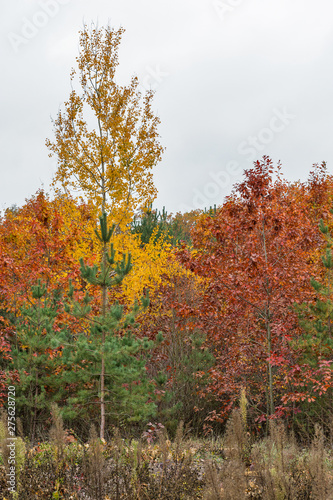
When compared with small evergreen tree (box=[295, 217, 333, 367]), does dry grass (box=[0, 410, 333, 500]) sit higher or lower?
lower

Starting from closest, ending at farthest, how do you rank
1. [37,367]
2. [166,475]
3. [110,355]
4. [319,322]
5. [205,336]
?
1. [166,475]
2. [110,355]
3. [319,322]
4. [37,367]
5. [205,336]

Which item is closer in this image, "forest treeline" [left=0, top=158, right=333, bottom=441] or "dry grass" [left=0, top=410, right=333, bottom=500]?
"dry grass" [left=0, top=410, right=333, bottom=500]

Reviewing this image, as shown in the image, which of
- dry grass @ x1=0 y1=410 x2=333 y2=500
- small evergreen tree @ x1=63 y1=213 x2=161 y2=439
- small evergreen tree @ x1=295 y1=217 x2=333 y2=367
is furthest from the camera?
small evergreen tree @ x1=295 y1=217 x2=333 y2=367

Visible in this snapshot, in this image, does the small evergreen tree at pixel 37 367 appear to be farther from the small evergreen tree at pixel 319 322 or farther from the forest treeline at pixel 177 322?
the small evergreen tree at pixel 319 322

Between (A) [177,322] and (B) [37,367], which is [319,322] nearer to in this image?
(A) [177,322]

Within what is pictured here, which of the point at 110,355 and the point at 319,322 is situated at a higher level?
the point at 319,322

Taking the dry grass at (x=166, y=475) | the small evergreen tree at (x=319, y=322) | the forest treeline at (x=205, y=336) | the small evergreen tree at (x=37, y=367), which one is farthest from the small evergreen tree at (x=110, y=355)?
the small evergreen tree at (x=319, y=322)

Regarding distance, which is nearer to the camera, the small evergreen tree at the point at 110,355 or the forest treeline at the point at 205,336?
the small evergreen tree at the point at 110,355

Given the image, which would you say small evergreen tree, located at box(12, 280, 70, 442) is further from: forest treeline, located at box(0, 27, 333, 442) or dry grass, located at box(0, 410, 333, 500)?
dry grass, located at box(0, 410, 333, 500)

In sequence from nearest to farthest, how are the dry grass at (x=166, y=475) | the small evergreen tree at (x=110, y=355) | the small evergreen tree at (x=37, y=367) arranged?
the dry grass at (x=166, y=475)
the small evergreen tree at (x=110, y=355)
the small evergreen tree at (x=37, y=367)

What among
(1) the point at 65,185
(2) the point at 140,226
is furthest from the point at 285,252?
(2) the point at 140,226

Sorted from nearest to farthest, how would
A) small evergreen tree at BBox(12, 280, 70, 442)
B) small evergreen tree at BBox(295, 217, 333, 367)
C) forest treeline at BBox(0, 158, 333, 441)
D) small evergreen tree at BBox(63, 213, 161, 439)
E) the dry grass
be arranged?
the dry grass
small evergreen tree at BBox(63, 213, 161, 439)
forest treeline at BBox(0, 158, 333, 441)
small evergreen tree at BBox(295, 217, 333, 367)
small evergreen tree at BBox(12, 280, 70, 442)

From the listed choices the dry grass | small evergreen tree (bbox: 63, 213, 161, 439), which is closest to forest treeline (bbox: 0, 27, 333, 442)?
small evergreen tree (bbox: 63, 213, 161, 439)

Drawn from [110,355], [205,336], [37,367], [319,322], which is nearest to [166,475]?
[110,355]
